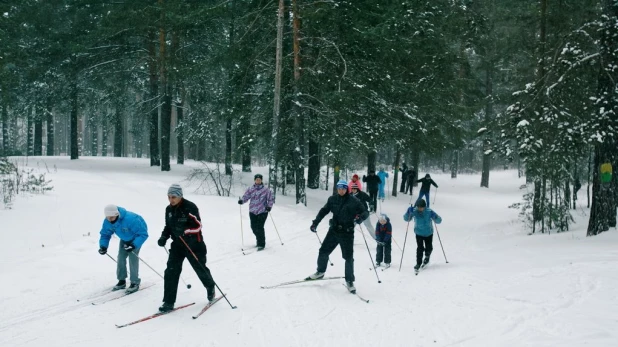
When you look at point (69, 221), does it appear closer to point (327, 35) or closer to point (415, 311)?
point (415, 311)

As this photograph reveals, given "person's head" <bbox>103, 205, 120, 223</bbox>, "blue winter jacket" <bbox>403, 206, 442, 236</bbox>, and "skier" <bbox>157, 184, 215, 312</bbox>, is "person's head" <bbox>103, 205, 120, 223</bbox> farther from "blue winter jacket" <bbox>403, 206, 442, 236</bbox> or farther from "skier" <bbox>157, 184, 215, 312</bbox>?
"blue winter jacket" <bbox>403, 206, 442, 236</bbox>

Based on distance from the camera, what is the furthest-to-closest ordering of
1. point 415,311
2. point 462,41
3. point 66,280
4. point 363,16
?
point 462,41
point 363,16
point 66,280
point 415,311

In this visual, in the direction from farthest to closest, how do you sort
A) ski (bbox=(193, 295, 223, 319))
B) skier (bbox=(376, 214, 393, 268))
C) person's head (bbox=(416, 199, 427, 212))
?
skier (bbox=(376, 214, 393, 268))
person's head (bbox=(416, 199, 427, 212))
ski (bbox=(193, 295, 223, 319))

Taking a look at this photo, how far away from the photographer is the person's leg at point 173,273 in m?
6.50

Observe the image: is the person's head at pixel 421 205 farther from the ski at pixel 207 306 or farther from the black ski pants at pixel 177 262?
the black ski pants at pixel 177 262

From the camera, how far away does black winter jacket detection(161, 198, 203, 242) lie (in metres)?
6.56

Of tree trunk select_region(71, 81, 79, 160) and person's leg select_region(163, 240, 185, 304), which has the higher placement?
tree trunk select_region(71, 81, 79, 160)

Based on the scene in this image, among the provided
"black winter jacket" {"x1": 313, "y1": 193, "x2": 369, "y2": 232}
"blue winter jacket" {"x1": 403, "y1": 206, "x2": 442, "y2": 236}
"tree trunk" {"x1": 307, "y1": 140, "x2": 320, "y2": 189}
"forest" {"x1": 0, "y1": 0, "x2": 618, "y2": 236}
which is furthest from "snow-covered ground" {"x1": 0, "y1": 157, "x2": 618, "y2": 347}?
"tree trunk" {"x1": 307, "y1": 140, "x2": 320, "y2": 189}

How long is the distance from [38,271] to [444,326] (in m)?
7.23

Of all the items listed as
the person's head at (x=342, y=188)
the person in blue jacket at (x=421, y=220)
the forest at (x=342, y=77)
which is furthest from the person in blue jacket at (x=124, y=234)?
the forest at (x=342, y=77)

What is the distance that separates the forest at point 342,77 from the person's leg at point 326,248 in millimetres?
6906

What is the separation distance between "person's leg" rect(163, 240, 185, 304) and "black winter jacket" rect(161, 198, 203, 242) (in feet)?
0.54

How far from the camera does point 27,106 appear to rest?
94.5ft

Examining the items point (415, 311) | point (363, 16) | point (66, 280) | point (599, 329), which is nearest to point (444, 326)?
point (415, 311)
